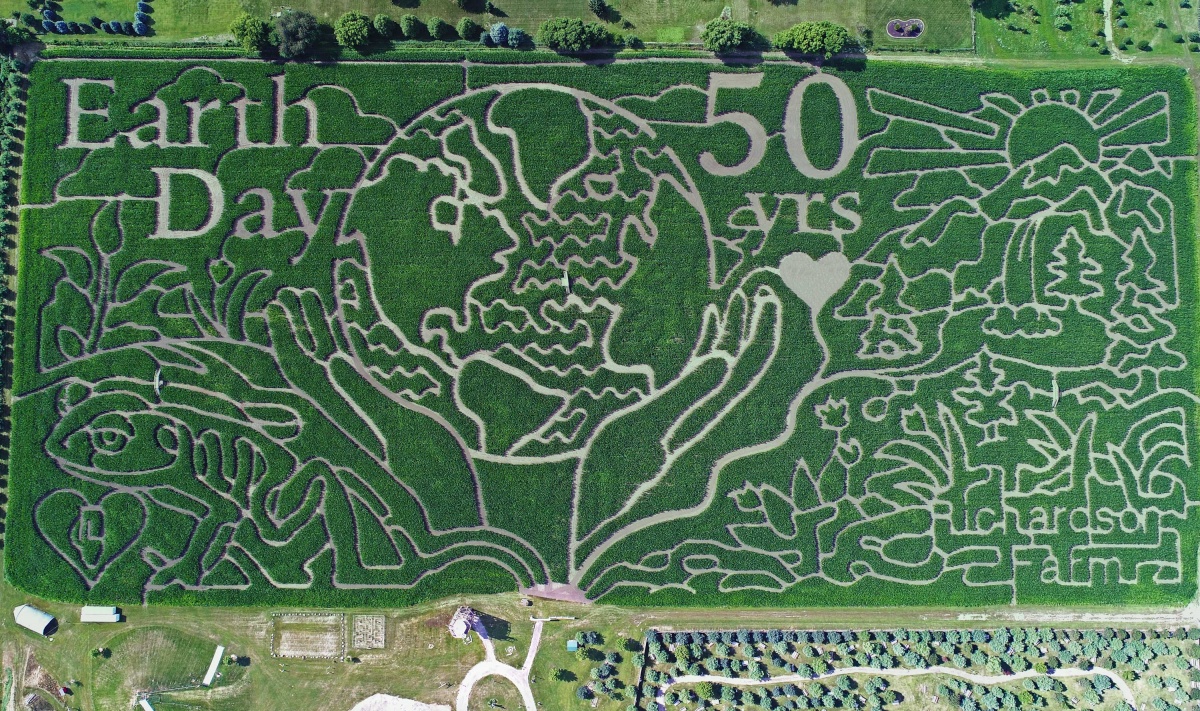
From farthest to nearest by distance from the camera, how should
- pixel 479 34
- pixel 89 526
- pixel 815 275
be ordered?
pixel 479 34 < pixel 815 275 < pixel 89 526

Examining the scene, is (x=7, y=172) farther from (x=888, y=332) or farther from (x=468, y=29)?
(x=888, y=332)

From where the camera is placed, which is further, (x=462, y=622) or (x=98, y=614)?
(x=98, y=614)

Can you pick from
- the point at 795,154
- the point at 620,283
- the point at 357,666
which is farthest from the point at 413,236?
the point at 357,666

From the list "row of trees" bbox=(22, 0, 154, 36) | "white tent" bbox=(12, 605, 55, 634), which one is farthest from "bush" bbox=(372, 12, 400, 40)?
"white tent" bbox=(12, 605, 55, 634)

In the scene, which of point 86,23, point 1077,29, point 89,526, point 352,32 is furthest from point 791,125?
point 89,526

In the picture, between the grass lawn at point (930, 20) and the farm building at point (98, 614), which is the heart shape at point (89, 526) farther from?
the grass lawn at point (930, 20)

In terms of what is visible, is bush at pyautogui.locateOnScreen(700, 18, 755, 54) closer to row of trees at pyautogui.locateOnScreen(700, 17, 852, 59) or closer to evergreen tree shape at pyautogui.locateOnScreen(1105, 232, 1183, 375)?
row of trees at pyautogui.locateOnScreen(700, 17, 852, 59)

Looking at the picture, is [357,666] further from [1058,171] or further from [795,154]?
[1058,171]
